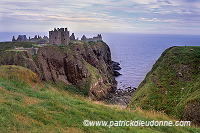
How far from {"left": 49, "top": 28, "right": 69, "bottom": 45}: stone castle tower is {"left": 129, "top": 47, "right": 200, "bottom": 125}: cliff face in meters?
40.2

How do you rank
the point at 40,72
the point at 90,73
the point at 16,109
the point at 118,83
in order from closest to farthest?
the point at 16,109, the point at 40,72, the point at 90,73, the point at 118,83

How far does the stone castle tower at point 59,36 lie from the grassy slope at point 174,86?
40178mm

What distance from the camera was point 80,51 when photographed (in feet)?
222

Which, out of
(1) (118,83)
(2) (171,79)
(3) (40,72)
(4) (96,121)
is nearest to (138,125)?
(4) (96,121)

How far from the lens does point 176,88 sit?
2534cm

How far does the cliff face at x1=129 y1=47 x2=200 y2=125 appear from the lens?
18.9 m

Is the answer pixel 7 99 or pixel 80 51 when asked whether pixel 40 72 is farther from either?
pixel 7 99

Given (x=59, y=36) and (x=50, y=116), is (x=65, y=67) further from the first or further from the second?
(x=50, y=116)

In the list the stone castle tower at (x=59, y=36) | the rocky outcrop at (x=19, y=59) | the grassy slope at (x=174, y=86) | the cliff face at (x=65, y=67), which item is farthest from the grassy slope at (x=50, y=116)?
the stone castle tower at (x=59, y=36)

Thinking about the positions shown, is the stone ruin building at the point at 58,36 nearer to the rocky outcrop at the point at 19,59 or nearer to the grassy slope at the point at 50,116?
the rocky outcrop at the point at 19,59

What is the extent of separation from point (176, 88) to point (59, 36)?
48.8 m

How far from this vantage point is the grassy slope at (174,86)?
21044mm

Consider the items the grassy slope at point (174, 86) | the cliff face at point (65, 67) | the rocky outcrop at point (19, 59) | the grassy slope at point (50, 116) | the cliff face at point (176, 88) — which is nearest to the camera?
the grassy slope at point (50, 116)

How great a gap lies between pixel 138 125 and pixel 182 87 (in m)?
14.5
